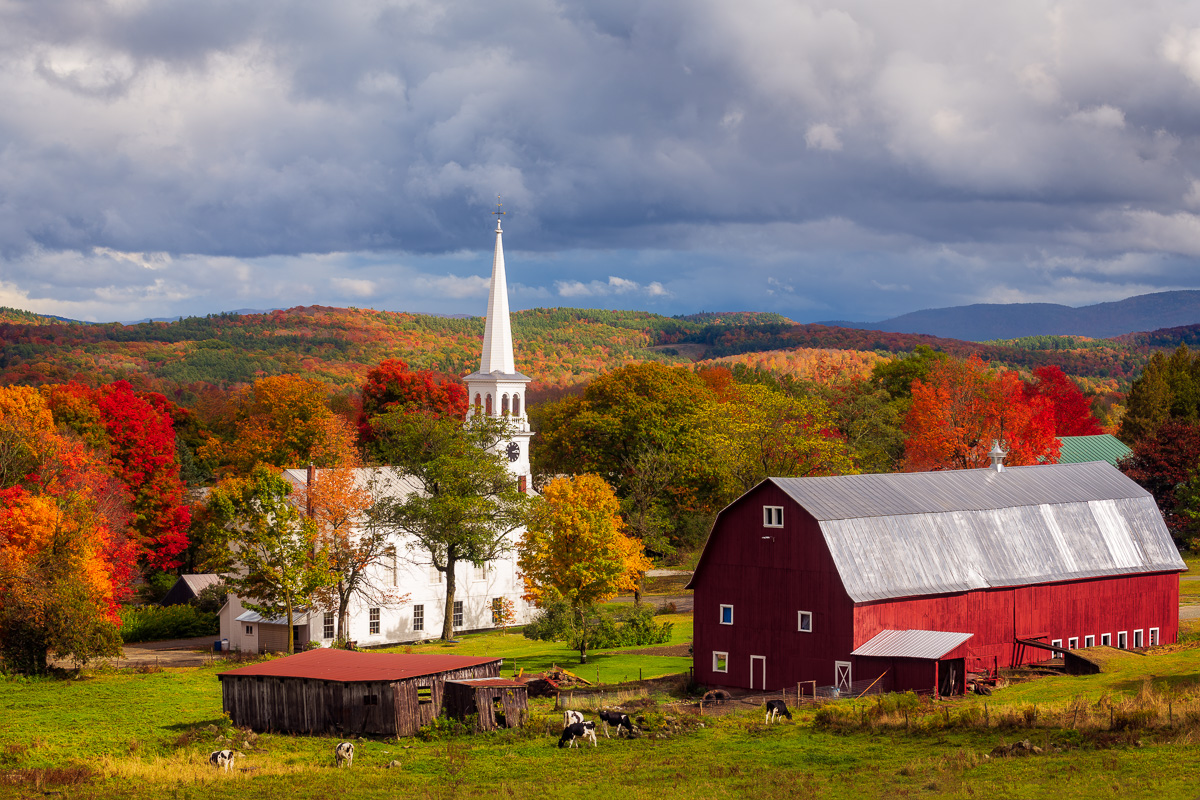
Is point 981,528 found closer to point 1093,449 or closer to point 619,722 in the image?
point 619,722

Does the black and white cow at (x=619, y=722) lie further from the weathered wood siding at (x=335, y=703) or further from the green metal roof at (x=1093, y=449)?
the green metal roof at (x=1093, y=449)

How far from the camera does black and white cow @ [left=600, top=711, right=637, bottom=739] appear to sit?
3244cm

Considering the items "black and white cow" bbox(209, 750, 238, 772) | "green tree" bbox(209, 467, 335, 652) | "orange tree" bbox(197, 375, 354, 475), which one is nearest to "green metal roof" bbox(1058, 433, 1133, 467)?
"orange tree" bbox(197, 375, 354, 475)

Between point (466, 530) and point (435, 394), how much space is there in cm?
3431

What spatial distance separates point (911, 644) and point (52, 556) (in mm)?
36198

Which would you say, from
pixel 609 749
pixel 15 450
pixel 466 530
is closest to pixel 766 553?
pixel 609 749

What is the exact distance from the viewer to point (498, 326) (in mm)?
67438

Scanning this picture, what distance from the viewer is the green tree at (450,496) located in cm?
5766

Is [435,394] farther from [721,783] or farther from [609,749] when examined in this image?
[721,783]

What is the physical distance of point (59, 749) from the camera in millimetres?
32438

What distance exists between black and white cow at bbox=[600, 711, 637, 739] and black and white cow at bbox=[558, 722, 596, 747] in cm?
100

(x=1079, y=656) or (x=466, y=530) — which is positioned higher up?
(x=466, y=530)

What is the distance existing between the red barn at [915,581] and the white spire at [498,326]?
2497 centimetres

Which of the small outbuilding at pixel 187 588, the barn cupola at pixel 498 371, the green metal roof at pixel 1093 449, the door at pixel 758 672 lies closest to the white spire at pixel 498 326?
the barn cupola at pixel 498 371
